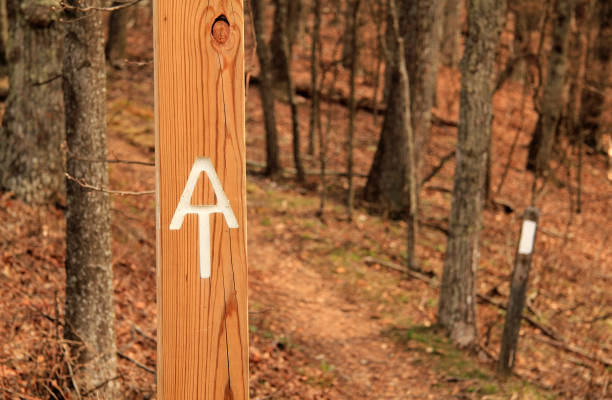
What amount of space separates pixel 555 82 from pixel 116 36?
10.5m

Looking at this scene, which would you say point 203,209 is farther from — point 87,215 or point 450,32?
point 450,32

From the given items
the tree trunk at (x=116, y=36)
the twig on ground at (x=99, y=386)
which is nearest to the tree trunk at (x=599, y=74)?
the tree trunk at (x=116, y=36)

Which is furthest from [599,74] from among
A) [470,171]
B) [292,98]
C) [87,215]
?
[87,215]

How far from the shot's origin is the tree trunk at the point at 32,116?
6457 millimetres

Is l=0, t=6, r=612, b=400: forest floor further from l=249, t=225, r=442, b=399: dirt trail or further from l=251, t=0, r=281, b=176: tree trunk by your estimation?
l=251, t=0, r=281, b=176: tree trunk

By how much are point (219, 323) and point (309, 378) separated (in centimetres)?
408

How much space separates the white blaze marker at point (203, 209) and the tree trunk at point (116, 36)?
43.0 ft

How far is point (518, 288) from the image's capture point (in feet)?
18.2

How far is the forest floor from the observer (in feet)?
16.5

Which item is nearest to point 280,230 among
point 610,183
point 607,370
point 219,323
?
point 607,370

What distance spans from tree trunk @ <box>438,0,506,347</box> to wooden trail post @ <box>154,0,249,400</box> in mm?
5052

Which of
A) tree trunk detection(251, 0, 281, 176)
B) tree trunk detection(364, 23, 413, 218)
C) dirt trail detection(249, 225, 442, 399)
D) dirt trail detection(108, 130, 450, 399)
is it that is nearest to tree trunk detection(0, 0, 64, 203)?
dirt trail detection(108, 130, 450, 399)

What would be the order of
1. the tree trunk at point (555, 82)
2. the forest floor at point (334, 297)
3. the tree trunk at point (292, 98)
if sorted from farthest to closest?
the tree trunk at point (555, 82), the tree trunk at point (292, 98), the forest floor at point (334, 297)

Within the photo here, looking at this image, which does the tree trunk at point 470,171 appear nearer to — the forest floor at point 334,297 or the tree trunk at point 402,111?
the forest floor at point 334,297
